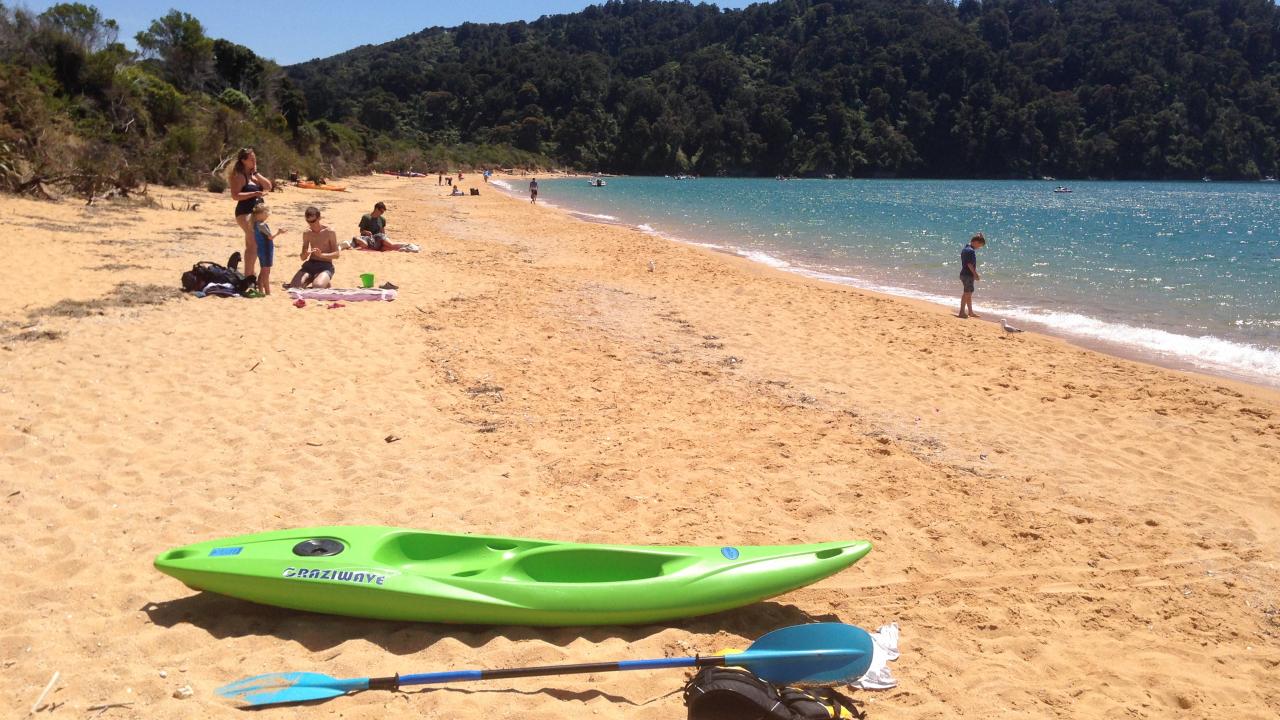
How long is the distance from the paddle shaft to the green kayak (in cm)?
35

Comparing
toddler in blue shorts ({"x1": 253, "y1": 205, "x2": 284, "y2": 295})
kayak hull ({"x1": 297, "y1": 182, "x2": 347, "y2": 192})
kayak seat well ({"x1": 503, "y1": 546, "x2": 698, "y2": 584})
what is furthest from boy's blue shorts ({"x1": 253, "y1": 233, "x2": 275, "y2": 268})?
kayak hull ({"x1": 297, "y1": 182, "x2": 347, "y2": 192})

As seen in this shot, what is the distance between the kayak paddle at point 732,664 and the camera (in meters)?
2.80

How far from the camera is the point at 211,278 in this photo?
9.11 meters

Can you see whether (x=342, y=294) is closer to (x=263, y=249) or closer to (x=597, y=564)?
(x=263, y=249)

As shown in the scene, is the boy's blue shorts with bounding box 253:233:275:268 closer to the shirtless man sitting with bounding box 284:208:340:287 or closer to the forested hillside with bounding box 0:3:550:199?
the shirtless man sitting with bounding box 284:208:340:287

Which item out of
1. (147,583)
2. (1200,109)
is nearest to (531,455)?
(147,583)

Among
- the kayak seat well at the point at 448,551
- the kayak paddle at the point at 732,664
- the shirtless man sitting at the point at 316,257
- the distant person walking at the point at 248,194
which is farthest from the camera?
the shirtless man sitting at the point at 316,257

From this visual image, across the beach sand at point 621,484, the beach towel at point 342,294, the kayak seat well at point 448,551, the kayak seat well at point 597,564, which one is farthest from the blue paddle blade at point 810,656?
the beach towel at point 342,294

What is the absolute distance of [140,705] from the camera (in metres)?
2.65

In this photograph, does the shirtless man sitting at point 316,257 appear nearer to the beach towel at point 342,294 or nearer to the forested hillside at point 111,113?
the beach towel at point 342,294

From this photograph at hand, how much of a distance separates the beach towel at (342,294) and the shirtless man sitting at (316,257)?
0.15m

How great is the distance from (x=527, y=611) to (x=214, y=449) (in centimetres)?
278

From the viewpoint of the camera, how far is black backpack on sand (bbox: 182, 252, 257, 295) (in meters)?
9.04

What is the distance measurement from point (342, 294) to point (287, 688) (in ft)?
24.3
